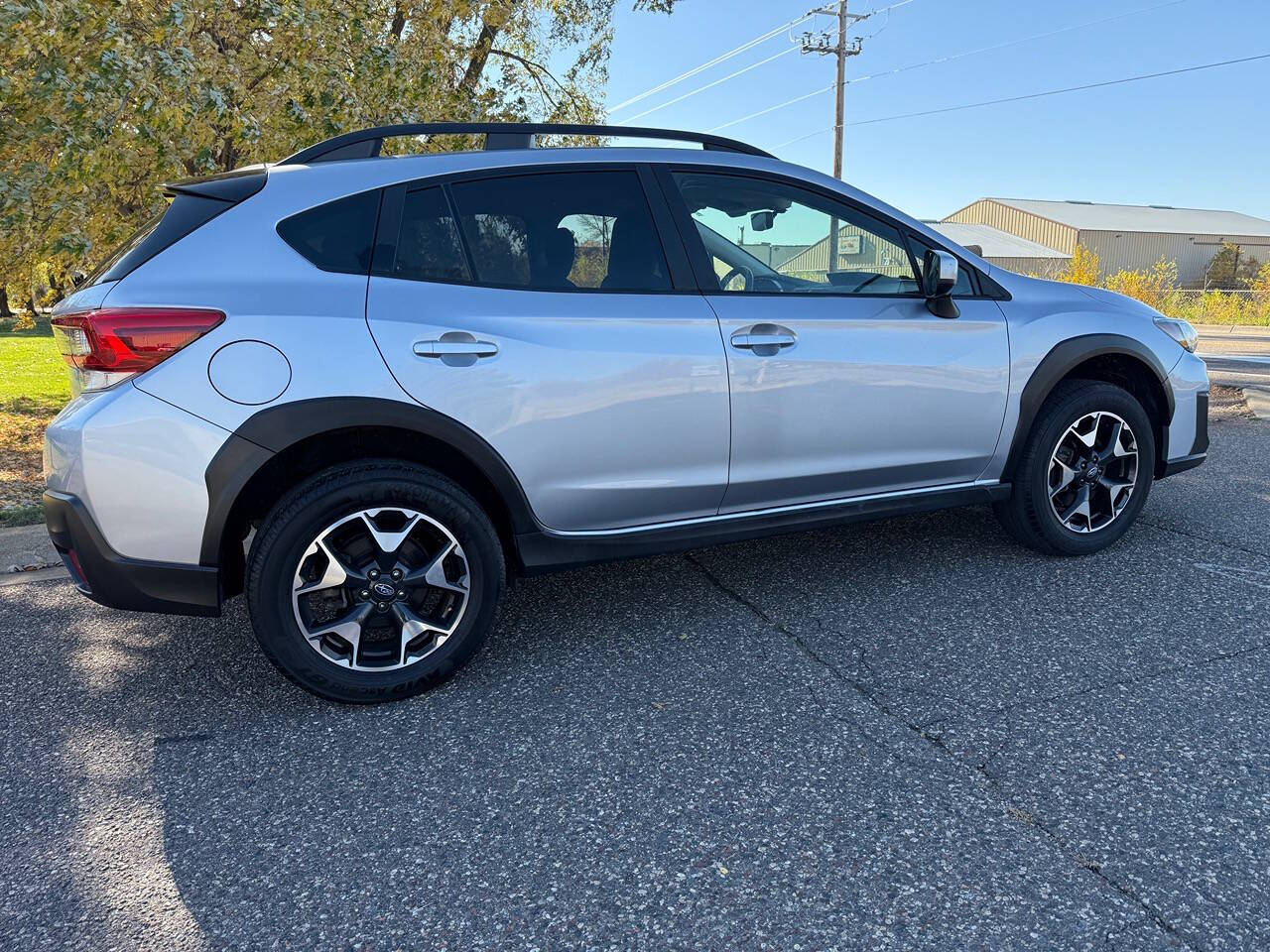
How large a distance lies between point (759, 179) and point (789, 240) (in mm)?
280

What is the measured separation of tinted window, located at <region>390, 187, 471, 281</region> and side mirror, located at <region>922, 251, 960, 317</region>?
1829mm

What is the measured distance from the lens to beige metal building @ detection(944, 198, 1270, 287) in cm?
5941

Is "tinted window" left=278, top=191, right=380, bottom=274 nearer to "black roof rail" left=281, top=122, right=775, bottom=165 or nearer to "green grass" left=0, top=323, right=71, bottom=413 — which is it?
"black roof rail" left=281, top=122, right=775, bottom=165

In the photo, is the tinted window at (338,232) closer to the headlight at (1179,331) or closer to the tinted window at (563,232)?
the tinted window at (563,232)

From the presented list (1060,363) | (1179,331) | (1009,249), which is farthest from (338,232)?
(1009,249)

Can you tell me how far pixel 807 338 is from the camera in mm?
3426

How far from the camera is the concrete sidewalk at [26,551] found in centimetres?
457

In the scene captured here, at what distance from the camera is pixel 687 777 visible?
2.53m

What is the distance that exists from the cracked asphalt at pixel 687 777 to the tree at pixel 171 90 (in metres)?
3.32

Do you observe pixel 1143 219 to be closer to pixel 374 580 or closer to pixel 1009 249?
pixel 1009 249

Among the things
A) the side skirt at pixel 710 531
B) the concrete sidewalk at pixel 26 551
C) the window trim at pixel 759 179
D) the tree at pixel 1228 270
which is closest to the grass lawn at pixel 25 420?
the concrete sidewalk at pixel 26 551

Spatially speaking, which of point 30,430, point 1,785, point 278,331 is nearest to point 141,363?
point 278,331

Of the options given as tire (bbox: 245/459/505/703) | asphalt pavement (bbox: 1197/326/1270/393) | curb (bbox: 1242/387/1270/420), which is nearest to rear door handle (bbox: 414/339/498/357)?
tire (bbox: 245/459/505/703)

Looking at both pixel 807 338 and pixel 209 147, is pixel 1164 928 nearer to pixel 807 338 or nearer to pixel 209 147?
pixel 807 338
